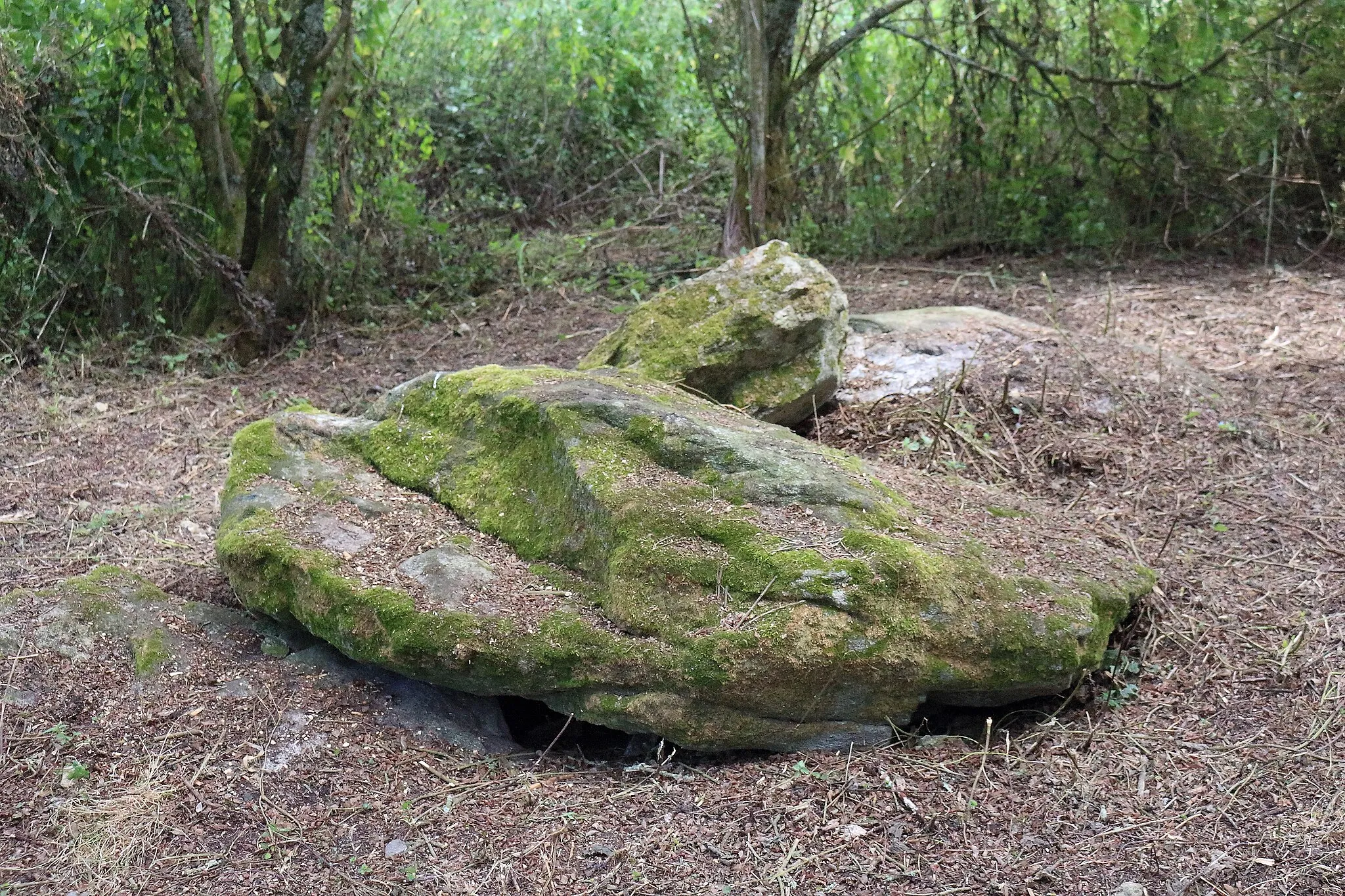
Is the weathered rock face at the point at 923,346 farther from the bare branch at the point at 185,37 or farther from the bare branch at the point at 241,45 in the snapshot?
the bare branch at the point at 185,37

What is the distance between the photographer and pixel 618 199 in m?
9.18

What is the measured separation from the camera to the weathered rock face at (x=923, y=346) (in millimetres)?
5152

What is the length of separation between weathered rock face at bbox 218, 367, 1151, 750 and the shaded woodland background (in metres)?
3.38

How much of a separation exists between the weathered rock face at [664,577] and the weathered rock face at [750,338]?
1003 millimetres

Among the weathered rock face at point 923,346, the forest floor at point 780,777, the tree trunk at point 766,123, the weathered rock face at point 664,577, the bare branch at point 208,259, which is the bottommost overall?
the forest floor at point 780,777

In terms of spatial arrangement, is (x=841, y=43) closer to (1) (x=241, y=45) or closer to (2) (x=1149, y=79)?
(2) (x=1149, y=79)

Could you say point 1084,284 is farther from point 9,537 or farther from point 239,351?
point 9,537

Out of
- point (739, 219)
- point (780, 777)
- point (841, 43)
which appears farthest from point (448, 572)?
point (841, 43)

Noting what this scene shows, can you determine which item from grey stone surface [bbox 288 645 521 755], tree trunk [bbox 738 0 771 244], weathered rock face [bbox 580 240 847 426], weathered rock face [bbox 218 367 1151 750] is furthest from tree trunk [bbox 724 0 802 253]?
grey stone surface [bbox 288 645 521 755]

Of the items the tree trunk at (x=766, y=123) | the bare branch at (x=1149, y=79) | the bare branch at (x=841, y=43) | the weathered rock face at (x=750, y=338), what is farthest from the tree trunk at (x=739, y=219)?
the weathered rock face at (x=750, y=338)

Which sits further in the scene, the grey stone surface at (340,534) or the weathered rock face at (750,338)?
the weathered rock face at (750,338)

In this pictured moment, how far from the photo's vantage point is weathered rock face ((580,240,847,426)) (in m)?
4.70

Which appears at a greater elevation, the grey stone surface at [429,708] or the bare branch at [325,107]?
the bare branch at [325,107]

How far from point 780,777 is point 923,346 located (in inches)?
123
